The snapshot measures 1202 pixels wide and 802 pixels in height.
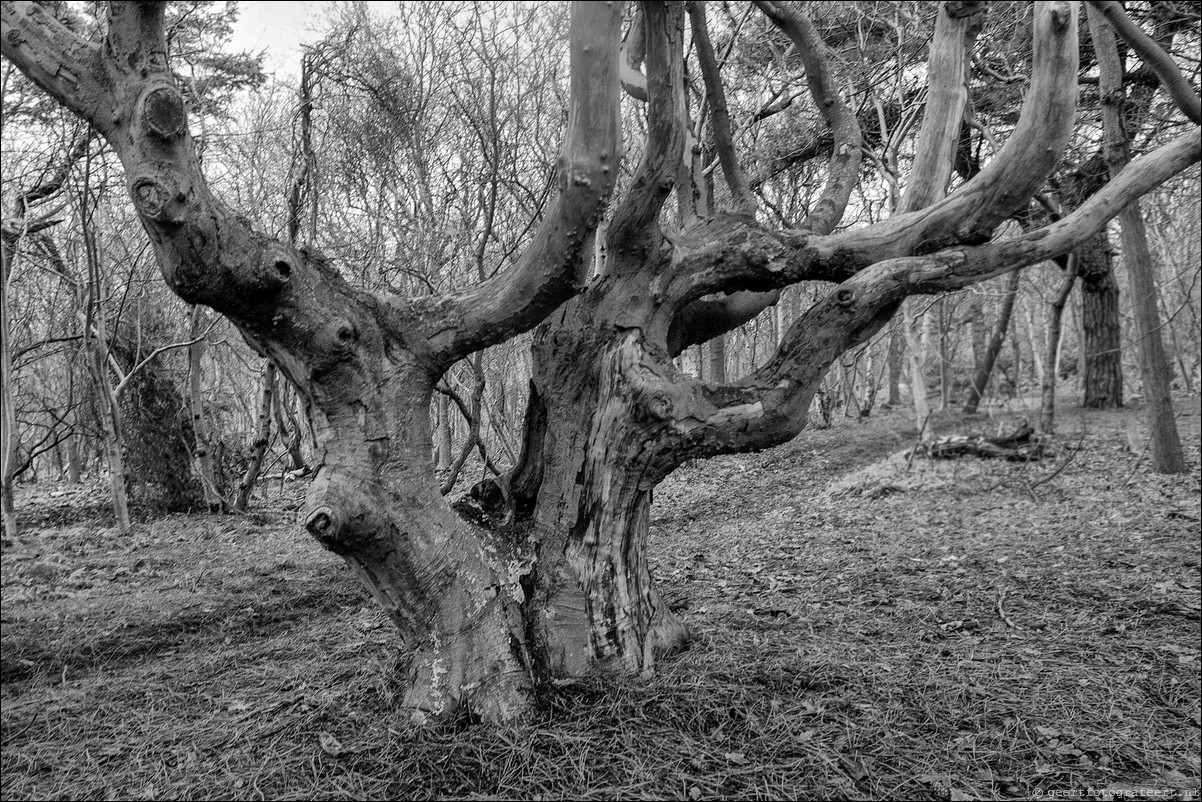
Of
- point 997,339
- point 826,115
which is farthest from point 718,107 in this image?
point 997,339

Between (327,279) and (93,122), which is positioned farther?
(327,279)

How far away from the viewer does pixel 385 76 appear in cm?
900

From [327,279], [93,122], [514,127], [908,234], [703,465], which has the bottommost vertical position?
[703,465]

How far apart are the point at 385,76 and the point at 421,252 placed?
226cm

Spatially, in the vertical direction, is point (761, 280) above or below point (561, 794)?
above

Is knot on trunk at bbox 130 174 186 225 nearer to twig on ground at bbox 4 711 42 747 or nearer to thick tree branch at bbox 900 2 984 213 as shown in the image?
twig on ground at bbox 4 711 42 747

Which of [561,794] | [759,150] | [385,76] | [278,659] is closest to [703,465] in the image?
[759,150]

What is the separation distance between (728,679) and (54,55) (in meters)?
3.34

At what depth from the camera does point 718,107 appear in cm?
375

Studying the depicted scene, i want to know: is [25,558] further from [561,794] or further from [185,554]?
[561,794]

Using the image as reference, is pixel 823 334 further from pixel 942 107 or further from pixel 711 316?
pixel 942 107

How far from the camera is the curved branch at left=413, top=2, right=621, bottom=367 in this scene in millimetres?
2020

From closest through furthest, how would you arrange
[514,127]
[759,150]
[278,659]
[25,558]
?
[278,659] → [25,558] → [759,150] → [514,127]

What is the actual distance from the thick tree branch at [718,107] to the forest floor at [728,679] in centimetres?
223
